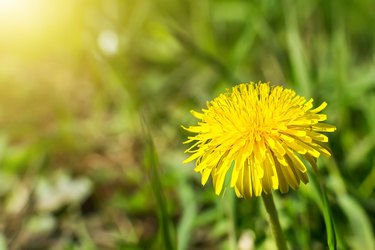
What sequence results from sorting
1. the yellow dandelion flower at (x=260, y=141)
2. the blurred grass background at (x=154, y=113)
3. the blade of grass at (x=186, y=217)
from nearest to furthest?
1. the yellow dandelion flower at (x=260, y=141)
2. the blade of grass at (x=186, y=217)
3. the blurred grass background at (x=154, y=113)

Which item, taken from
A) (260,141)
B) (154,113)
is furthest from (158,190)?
(154,113)

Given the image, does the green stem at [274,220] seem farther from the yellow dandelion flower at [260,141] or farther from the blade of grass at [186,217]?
the blade of grass at [186,217]

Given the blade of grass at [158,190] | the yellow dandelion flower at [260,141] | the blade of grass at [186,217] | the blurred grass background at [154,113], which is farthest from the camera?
the blurred grass background at [154,113]

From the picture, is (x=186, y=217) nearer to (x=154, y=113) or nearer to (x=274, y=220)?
(x=274, y=220)

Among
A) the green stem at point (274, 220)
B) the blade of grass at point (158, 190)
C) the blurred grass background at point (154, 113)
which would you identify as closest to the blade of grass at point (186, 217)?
→ the blurred grass background at point (154, 113)

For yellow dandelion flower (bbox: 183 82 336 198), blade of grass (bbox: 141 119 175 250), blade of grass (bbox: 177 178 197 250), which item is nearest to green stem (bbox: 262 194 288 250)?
yellow dandelion flower (bbox: 183 82 336 198)
